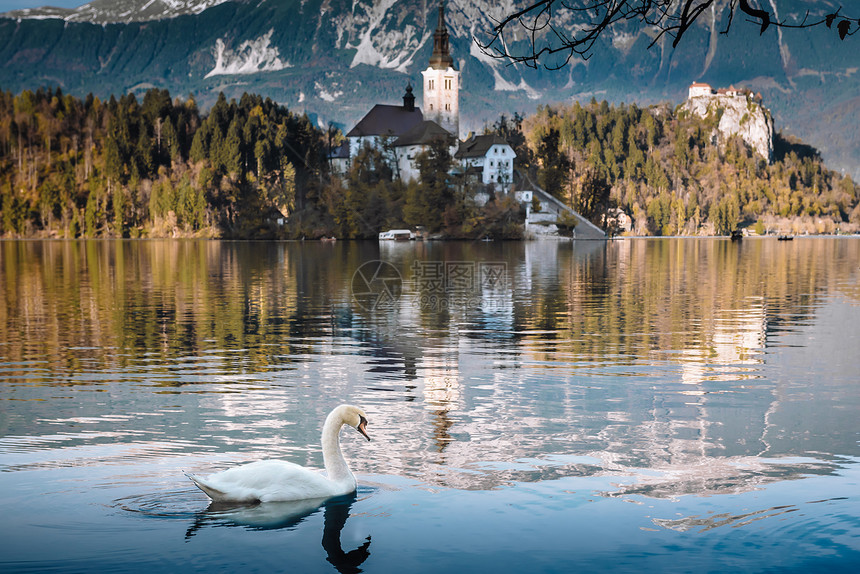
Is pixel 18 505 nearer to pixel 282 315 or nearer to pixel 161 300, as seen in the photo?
pixel 282 315

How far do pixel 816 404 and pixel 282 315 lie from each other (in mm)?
23882

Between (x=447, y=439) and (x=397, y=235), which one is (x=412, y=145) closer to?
(x=397, y=235)

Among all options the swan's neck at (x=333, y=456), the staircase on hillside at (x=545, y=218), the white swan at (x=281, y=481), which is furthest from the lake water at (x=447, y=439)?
the staircase on hillside at (x=545, y=218)

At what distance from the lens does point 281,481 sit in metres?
11.5

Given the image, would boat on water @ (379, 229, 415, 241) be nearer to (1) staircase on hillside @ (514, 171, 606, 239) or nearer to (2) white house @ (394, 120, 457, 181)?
(1) staircase on hillside @ (514, 171, 606, 239)

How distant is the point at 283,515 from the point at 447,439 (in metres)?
4.44

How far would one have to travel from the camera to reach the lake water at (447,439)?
10.3m

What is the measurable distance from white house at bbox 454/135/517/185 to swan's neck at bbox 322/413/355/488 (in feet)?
527

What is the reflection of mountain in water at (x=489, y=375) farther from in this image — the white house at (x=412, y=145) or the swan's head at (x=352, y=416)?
the white house at (x=412, y=145)

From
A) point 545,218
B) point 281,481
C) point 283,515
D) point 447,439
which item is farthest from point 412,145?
point 283,515

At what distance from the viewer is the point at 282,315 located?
37.5 m

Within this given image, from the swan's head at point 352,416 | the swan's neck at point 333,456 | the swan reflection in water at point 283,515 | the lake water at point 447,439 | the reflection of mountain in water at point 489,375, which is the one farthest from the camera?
the reflection of mountain in water at point 489,375

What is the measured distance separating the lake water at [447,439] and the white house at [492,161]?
13763 centimetres

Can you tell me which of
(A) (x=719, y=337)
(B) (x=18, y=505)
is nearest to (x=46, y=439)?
(B) (x=18, y=505)
